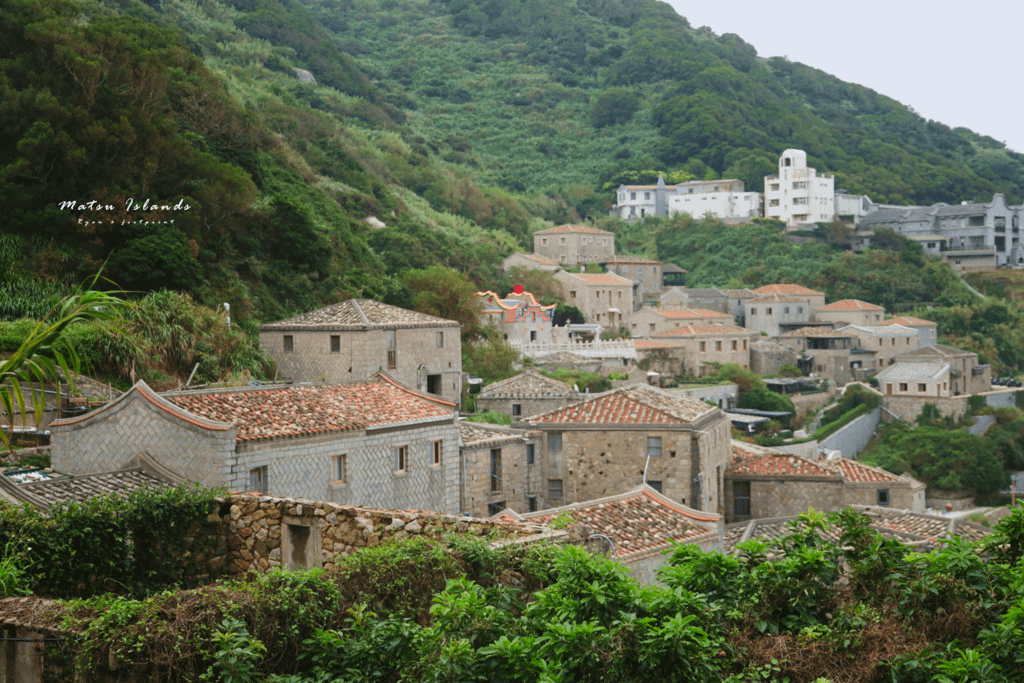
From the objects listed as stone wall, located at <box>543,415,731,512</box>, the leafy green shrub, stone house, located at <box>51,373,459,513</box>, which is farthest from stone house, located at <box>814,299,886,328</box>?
stone house, located at <box>51,373,459,513</box>

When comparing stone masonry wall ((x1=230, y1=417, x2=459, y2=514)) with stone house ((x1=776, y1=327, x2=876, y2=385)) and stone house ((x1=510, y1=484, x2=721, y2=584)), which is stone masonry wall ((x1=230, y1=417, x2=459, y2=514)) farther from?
stone house ((x1=776, y1=327, x2=876, y2=385))

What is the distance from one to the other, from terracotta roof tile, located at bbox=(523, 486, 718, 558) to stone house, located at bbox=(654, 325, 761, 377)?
151ft

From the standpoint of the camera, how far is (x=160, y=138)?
31844mm

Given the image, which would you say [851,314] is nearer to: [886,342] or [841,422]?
[886,342]

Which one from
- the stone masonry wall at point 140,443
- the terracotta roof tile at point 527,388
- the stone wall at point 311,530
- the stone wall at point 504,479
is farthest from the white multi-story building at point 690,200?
the stone wall at point 311,530

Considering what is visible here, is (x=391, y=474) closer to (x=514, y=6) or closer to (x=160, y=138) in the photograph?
(x=160, y=138)

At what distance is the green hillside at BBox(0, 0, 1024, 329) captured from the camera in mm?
30016

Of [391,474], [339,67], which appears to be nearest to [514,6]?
[339,67]

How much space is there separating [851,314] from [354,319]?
58.7 m

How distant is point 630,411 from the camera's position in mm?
25344

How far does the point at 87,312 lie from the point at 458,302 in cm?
3842

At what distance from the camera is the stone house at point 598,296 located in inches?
2849

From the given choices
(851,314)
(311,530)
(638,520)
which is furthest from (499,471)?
(851,314)

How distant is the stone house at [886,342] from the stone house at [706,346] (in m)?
11.8
